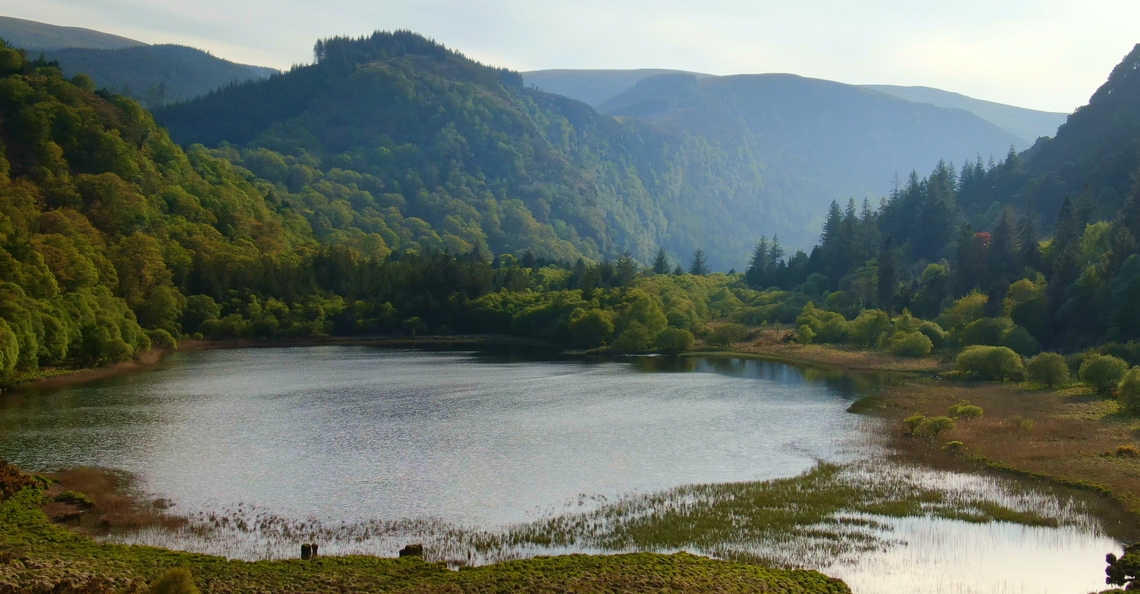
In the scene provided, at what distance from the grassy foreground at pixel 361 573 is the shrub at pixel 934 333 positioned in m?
83.3

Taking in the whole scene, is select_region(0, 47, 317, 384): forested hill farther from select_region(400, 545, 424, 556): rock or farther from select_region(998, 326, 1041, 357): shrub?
select_region(998, 326, 1041, 357): shrub

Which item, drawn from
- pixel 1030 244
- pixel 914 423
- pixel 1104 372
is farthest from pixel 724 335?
pixel 914 423

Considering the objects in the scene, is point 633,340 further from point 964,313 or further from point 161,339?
point 161,339

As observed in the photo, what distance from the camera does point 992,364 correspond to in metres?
81.6

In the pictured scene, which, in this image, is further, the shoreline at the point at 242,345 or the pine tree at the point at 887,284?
the pine tree at the point at 887,284

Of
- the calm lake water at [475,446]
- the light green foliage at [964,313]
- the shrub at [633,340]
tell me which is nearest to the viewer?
the calm lake water at [475,446]

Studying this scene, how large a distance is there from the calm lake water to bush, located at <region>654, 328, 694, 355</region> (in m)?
28.9

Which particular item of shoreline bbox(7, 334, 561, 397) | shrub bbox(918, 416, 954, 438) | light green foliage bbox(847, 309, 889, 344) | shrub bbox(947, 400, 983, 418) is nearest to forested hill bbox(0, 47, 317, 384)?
shoreline bbox(7, 334, 561, 397)

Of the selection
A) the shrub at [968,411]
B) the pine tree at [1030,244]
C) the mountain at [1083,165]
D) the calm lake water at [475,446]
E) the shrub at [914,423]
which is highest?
the mountain at [1083,165]

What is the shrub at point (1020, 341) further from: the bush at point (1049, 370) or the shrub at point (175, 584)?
the shrub at point (175, 584)

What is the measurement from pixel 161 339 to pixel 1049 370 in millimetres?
90267

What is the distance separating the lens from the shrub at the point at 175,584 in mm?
22641

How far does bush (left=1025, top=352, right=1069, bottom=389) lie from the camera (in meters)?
71.9

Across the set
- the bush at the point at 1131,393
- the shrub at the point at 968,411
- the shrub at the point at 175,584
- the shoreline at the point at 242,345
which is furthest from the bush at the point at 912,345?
the shrub at the point at 175,584
